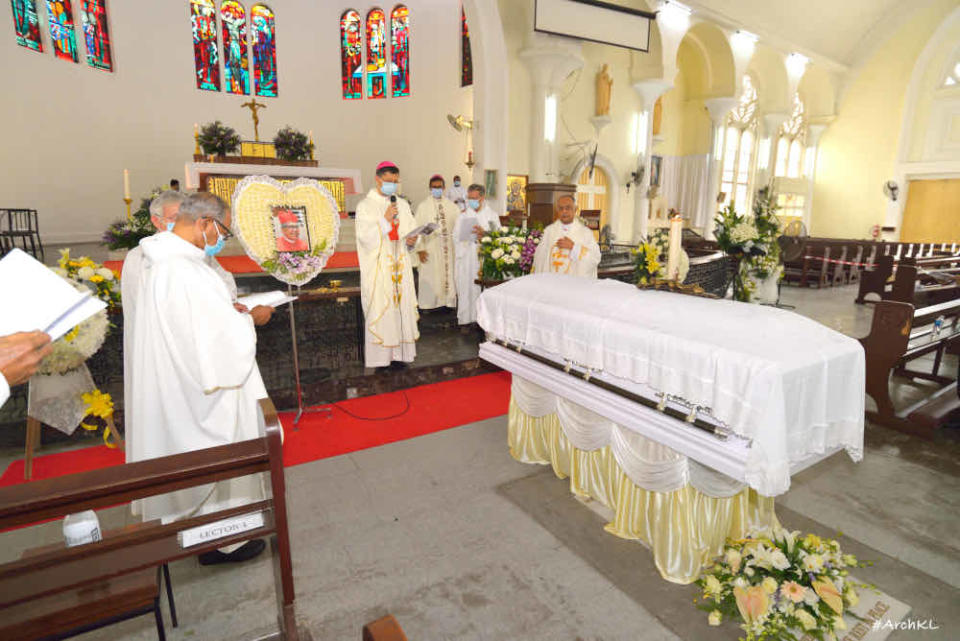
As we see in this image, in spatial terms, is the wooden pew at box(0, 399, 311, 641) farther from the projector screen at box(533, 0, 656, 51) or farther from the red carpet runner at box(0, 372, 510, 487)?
the projector screen at box(533, 0, 656, 51)

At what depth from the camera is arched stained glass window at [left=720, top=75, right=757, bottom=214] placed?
65.2 feet

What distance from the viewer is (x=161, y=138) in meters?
13.7

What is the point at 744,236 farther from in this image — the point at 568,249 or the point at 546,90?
the point at 546,90

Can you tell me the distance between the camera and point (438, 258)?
790cm

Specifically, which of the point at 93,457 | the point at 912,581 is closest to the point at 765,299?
the point at 912,581

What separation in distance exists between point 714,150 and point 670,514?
1848cm

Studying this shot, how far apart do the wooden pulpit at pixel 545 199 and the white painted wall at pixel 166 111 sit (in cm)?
927

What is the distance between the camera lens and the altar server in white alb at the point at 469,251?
7.62m

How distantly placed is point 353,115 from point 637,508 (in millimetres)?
16541

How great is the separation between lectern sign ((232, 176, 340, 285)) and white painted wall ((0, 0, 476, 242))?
10.6 metres

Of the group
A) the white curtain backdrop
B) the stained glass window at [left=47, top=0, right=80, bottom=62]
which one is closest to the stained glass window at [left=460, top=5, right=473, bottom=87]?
the white curtain backdrop

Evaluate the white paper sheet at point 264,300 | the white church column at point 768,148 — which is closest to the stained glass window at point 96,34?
the white paper sheet at point 264,300

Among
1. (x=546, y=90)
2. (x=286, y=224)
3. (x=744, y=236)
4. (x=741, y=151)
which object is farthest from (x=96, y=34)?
(x=741, y=151)

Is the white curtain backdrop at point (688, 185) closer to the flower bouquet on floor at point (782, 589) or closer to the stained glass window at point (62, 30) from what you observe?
the stained glass window at point (62, 30)
